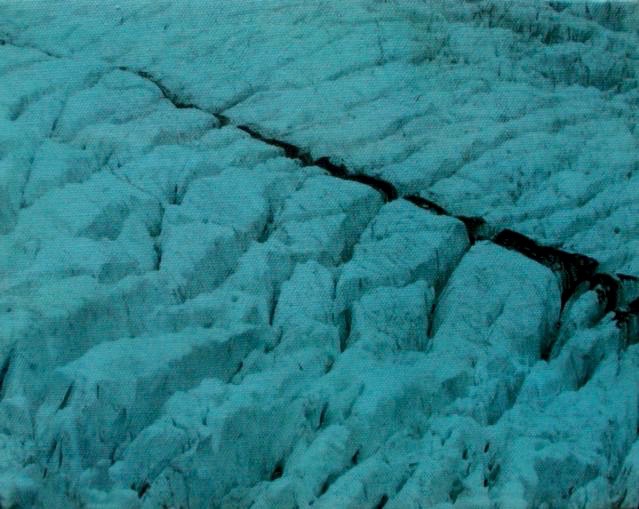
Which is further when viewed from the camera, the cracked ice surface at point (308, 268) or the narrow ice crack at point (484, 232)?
the narrow ice crack at point (484, 232)

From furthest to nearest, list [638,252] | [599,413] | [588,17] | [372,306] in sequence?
[588,17] < [638,252] < [372,306] < [599,413]

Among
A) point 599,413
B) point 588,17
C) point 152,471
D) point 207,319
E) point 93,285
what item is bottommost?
point 599,413

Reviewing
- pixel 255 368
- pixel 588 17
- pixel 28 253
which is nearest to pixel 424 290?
pixel 255 368

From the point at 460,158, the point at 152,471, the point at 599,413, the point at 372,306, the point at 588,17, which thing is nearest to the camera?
the point at 152,471

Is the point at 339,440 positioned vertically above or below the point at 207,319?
below

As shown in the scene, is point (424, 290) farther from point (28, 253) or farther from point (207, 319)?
point (28, 253)

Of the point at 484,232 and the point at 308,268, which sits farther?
the point at 484,232

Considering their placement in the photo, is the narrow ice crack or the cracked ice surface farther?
the narrow ice crack

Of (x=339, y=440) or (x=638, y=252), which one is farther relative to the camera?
(x=638, y=252)
